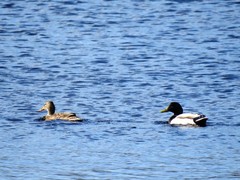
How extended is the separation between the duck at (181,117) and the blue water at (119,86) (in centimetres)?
26

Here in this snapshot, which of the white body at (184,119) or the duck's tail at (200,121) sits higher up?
the duck's tail at (200,121)

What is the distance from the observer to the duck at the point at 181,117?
2012cm

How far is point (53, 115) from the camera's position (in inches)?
837

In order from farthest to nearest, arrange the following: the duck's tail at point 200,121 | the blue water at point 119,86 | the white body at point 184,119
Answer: the white body at point 184,119, the duck's tail at point 200,121, the blue water at point 119,86

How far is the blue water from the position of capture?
16781 millimetres

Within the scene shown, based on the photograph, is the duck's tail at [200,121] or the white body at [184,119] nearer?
the duck's tail at [200,121]

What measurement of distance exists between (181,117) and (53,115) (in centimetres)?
270

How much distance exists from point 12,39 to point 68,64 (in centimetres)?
422

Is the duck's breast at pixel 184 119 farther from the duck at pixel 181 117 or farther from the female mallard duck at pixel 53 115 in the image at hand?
the female mallard duck at pixel 53 115

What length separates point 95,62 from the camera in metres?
28.6

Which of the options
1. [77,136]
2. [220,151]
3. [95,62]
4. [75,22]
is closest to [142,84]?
[95,62]

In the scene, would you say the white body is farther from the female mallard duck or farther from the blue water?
the female mallard duck

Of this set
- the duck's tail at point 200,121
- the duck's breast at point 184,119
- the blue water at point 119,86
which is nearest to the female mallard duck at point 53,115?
the blue water at point 119,86

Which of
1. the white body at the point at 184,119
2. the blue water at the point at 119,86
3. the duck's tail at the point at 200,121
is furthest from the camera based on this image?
the white body at the point at 184,119
